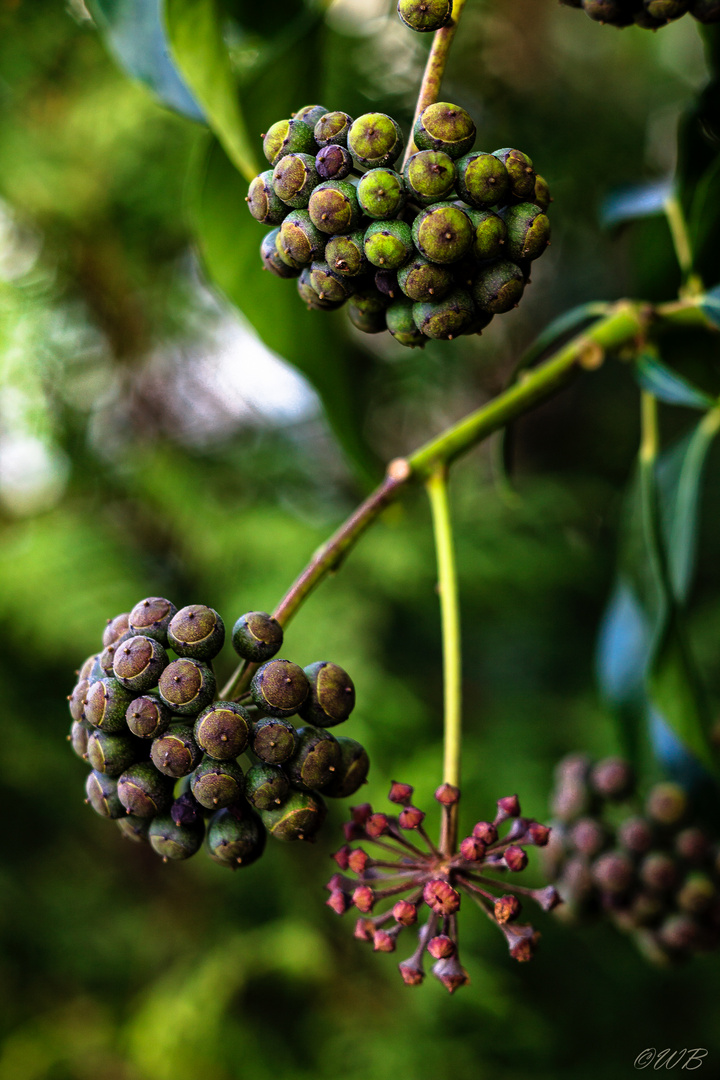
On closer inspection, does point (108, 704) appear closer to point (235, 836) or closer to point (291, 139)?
point (235, 836)

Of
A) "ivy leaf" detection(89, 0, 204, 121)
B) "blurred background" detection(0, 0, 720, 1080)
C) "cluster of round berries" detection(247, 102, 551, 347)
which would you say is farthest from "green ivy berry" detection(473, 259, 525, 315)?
"blurred background" detection(0, 0, 720, 1080)

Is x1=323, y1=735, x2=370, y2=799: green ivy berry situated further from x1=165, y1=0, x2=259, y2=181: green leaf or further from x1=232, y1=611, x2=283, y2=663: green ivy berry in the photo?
x1=165, y1=0, x2=259, y2=181: green leaf

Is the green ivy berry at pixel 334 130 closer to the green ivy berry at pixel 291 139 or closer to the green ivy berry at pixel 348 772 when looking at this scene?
the green ivy berry at pixel 291 139

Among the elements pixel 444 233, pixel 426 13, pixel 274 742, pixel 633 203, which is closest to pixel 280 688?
pixel 274 742

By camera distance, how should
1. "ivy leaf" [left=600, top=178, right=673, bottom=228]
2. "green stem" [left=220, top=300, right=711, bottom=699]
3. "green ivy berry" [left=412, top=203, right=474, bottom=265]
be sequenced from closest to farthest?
"green ivy berry" [left=412, top=203, right=474, bottom=265] < "green stem" [left=220, top=300, right=711, bottom=699] < "ivy leaf" [left=600, top=178, right=673, bottom=228]

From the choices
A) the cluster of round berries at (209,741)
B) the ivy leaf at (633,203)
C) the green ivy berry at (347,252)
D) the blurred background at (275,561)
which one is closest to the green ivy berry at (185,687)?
the cluster of round berries at (209,741)

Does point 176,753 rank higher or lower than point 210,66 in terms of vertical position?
lower

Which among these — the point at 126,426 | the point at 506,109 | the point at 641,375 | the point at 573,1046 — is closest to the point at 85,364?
the point at 126,426
